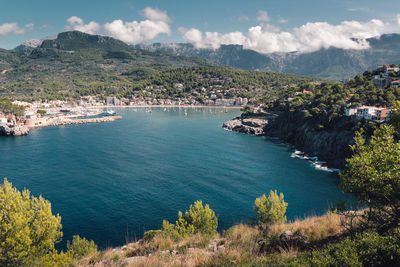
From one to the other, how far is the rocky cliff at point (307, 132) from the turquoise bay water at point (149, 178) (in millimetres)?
5945

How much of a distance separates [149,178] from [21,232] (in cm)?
3830

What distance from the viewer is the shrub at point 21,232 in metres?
11.9

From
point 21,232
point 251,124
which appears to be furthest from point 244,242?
point 251,124

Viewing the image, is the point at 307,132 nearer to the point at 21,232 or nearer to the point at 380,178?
the point at 380,178

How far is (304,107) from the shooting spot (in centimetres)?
8725

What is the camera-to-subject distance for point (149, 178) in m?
50.1

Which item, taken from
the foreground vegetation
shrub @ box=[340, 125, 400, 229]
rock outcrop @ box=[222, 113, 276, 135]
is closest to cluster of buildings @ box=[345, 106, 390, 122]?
rock outcrop @ box=[222, 113, 276, 135]

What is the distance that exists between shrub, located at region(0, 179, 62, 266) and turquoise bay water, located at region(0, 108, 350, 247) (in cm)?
1815

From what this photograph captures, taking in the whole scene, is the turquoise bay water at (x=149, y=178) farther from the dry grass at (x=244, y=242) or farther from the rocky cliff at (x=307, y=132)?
the dry grass at (x=244, y=242)

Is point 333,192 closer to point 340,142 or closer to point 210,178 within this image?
point 340,142

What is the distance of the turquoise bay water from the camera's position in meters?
35.9

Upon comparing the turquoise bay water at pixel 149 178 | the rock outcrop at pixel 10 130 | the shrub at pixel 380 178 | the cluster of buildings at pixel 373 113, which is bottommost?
the turquoise bay water at pixel 149 178

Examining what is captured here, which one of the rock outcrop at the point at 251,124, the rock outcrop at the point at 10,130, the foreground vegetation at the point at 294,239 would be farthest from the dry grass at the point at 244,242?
the rock outcrop at the point at 10,130

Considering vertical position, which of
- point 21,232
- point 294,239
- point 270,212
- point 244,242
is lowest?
point 270,212
